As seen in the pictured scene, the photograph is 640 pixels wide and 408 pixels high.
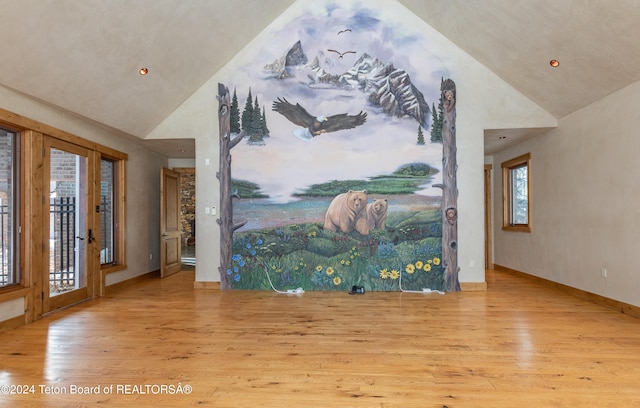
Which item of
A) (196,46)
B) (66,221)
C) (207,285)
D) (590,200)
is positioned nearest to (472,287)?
(590,200)

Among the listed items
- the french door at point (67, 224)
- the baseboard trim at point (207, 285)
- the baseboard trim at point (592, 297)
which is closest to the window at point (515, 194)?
the baseboard trim at point (592, 297)

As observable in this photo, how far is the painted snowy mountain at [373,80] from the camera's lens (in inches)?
236

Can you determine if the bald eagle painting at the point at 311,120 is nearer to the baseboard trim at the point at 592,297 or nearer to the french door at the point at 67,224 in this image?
the french door at the point at 67,224

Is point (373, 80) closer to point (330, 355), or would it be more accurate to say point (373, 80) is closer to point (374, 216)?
point (374, 216)

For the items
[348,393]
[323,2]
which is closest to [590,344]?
[348,393]

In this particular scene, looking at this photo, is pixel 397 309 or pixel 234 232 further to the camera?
pixel 234 232

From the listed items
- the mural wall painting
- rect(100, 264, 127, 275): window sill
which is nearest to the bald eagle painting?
the mural wall painting

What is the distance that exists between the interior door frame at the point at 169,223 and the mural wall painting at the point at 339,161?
73.0 inches

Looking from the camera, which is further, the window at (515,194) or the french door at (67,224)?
the window at (515,194)

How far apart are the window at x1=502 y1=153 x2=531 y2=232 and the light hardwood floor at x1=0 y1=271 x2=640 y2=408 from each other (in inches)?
99.9

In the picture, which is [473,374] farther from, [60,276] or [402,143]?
[60,276]

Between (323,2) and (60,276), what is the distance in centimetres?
533

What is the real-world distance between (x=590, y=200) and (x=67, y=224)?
689 centimetres

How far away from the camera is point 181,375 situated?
2.80 m
